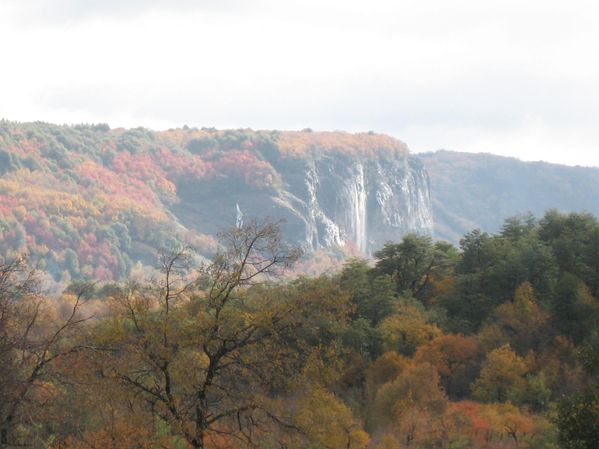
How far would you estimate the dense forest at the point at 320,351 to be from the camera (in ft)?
78.5

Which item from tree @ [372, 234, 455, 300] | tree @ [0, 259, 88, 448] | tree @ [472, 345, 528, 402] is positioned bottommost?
tree @ [472, 345, 528, 402]

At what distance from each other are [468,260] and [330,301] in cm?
6667

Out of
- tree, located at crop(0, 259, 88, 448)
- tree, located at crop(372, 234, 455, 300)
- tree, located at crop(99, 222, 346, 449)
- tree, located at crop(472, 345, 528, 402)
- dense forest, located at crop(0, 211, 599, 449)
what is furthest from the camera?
Answer: tree, located at crop(372, 234, 455, 300)

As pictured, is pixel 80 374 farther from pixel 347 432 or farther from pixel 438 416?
pixel 438 416

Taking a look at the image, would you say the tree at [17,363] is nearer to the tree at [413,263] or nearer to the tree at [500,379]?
the tree at [500,379]

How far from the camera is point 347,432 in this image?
45.9m

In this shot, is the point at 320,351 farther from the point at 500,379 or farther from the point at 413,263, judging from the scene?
the point at 413,263

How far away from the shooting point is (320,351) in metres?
24.2

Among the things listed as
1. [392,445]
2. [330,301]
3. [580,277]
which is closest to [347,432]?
[392,445]

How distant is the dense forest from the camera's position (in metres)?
23.9

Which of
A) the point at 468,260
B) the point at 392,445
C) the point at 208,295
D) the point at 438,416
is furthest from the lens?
the point at 468,260

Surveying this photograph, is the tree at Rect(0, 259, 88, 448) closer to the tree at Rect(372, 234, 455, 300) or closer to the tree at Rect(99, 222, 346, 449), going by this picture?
the tree at Rect(99, 222, 346, 449)

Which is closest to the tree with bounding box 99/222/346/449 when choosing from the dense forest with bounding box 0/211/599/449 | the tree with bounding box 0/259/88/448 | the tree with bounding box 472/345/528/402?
the dense forest with bounding box 0/211/599/449

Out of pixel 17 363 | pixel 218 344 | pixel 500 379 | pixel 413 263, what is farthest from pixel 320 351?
pixel 413 263
